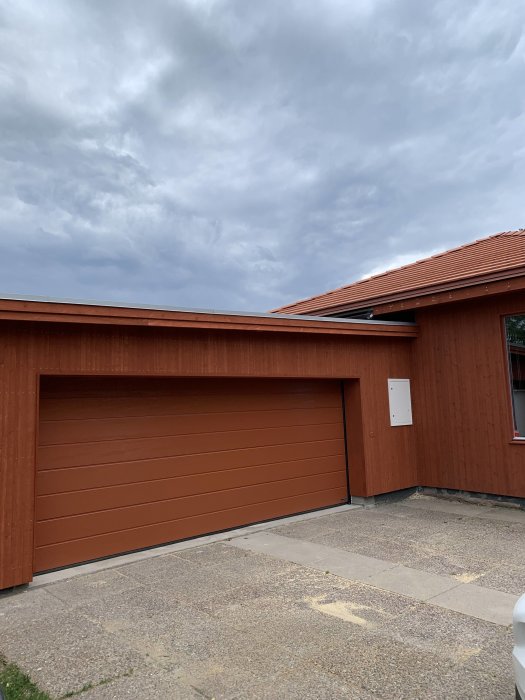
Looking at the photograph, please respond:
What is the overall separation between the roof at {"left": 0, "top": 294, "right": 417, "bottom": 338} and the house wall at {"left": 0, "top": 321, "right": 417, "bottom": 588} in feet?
0.66

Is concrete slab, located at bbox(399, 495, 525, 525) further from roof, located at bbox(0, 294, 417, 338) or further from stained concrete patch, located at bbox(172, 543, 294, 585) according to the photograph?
stained concrete patch, located at bbox(172, 543, 294, 585)

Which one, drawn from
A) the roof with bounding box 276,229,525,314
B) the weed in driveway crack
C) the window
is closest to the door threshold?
the weed in driveway crack

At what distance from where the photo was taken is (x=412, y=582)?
457 centimetres

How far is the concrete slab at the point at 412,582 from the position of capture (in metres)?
4.32

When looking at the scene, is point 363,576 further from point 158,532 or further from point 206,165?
point 206,165

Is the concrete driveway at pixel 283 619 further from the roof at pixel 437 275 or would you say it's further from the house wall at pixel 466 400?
the roof at pixel 437 275

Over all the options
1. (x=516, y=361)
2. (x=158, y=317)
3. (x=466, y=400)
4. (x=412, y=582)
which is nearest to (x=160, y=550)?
(x=158, y=317)

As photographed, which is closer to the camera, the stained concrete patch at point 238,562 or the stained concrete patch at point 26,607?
the stained concrete patch at point 26,607

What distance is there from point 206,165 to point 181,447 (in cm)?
1110

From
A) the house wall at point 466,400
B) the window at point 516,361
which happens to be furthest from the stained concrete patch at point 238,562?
the window at point 516,361

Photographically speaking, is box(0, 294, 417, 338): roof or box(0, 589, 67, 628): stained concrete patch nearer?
box(0, 589, 67, 628): stained concrete patch

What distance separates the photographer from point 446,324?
8469 millimetres

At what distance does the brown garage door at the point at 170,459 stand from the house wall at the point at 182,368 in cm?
36

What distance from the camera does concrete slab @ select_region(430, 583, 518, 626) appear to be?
377 cm
